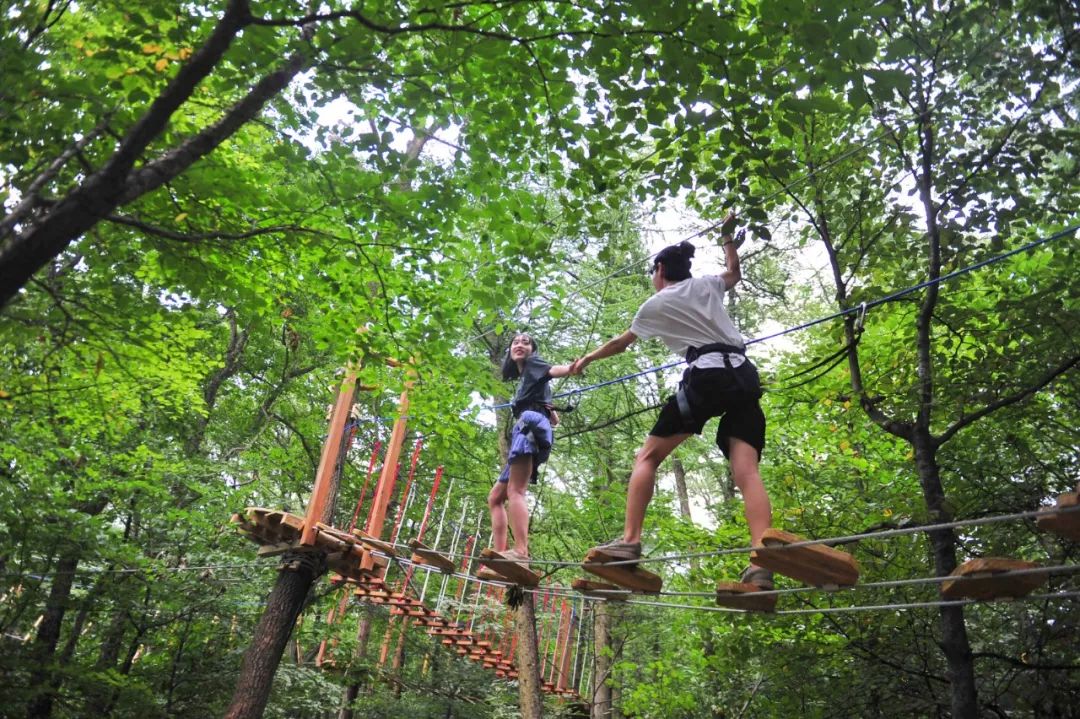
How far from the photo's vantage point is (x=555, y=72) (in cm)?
412

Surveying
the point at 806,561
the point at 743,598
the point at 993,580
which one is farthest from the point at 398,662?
the point at 993,580

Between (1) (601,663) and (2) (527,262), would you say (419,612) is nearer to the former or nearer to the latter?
(2) (527,262)

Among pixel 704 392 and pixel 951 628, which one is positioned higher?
pixel 704 392

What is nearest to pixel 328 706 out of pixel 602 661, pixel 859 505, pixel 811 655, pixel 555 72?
pixel 602 661

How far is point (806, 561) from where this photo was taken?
2.89m

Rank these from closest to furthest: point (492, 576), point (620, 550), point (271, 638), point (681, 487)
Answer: point (620, 550), point (492, 576), point (271, 638), point (681, 487)

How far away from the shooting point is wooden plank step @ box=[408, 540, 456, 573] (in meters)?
4.75

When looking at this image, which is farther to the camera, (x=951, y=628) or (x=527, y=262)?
(x=527, y=262)

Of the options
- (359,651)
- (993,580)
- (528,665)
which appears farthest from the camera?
(359,651)

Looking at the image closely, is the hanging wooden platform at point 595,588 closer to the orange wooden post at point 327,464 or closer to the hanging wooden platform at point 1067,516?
the hanging wooden platform at point 1067,516

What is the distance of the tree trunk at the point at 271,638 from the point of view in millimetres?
6762

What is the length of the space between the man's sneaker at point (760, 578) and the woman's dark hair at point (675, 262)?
56.7 inches

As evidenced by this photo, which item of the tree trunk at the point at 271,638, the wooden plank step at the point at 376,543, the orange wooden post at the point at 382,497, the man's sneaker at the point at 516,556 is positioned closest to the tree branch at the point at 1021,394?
the man's sneaker at the point at 516,556

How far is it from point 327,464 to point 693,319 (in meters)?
4.49
